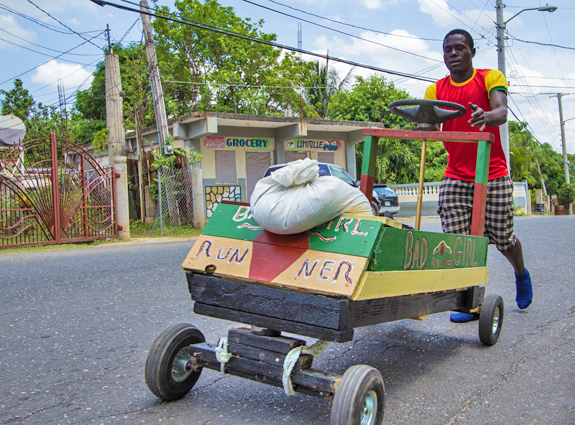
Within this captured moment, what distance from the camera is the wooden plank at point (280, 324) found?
6.81ft

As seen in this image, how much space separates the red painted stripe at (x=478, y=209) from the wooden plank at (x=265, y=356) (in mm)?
1828

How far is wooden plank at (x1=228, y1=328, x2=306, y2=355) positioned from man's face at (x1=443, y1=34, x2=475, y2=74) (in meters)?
2.43

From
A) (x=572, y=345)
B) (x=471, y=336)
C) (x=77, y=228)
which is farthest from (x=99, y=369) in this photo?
(x=77, y=228)

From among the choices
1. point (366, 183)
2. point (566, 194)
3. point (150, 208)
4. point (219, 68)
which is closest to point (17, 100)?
point (219, 68)

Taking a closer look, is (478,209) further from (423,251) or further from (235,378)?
(235,378)

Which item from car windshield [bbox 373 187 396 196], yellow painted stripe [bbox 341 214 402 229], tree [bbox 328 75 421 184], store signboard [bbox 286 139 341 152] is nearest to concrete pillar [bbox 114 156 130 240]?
store signboard [bbox 286 139 341 152]

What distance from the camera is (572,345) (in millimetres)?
3484

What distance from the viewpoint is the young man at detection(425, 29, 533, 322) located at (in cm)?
354

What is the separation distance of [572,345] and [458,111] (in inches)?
73.9

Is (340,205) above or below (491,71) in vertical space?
below

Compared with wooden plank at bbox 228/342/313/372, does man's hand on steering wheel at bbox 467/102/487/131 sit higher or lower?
higher

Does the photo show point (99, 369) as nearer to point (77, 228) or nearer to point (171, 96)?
point (77, 228)

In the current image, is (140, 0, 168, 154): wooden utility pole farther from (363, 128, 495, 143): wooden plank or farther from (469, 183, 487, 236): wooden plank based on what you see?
(469, 183, 487, 236): wooden plank

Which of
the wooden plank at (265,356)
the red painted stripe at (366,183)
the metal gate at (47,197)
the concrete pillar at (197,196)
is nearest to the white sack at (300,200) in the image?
the wooden plank at (265,356)
